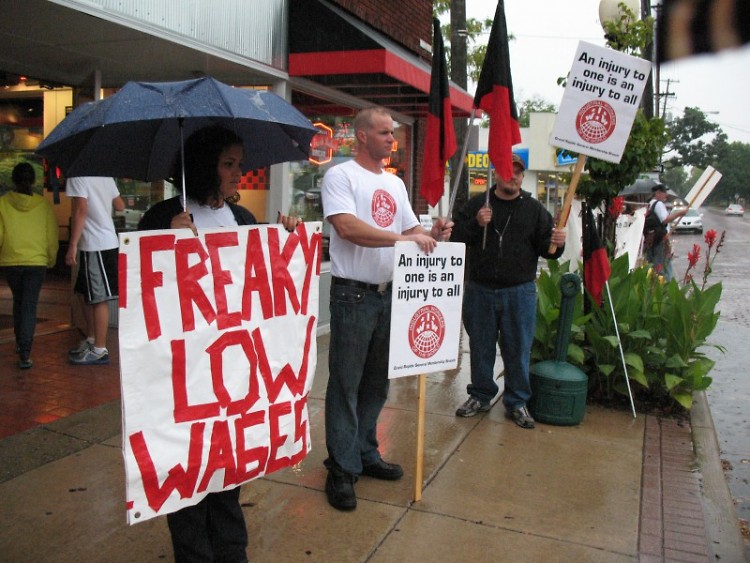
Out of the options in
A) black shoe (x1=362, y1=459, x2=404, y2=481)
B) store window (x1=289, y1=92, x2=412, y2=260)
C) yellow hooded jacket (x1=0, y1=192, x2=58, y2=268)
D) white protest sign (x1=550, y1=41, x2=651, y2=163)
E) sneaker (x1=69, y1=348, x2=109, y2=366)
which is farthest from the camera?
store window (x1=289, y1=92, x2=412, y2=260)

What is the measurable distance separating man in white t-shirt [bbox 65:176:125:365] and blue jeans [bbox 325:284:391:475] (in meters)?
3.27

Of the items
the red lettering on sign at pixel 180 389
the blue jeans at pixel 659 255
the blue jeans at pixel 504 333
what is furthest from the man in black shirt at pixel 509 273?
the blue jeans at pixel 659 255

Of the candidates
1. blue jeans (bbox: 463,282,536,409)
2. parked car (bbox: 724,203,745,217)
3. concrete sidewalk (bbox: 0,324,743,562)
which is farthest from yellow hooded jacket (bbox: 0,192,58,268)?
parked car (bbox: 724,203,745,217)

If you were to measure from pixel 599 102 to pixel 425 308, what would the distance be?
2409mm

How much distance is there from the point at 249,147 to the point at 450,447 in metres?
2.44

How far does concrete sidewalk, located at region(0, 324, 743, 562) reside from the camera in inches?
135

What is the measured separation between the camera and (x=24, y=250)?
19.9ft

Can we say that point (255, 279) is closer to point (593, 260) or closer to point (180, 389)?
point (180, 389)

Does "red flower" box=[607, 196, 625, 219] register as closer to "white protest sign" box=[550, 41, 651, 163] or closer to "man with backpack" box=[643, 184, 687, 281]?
"white protest sign" box=[550, 41, 651, 163]

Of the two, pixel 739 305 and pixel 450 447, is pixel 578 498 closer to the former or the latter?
pixel 450 447

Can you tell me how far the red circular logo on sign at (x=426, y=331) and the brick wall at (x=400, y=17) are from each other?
5.59 meters

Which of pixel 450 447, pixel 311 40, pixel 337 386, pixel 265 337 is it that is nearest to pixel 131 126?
pixel 265 337

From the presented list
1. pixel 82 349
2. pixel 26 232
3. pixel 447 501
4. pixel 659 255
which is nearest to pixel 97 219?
pixel 26 232

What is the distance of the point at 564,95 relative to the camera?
5250 mm
